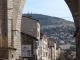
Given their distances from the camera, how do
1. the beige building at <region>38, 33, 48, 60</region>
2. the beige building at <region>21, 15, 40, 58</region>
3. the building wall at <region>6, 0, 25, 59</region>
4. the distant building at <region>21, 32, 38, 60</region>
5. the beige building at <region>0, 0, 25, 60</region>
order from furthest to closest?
1. the beige building at <region>38, 33, 48, 60</region>
2. the beige building at <region>21, 15, 40, 58</region>
3. the distant building at <region>21, 32, 38, 60</region>
4. the building wall at <region>6, 0, 25, 59</region>
5. the beige building at <region>0, 0, 25, 60</region>

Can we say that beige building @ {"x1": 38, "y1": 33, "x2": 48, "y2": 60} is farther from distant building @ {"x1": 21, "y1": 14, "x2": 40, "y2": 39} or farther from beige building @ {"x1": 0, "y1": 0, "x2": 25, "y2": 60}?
beige building @ {"x1": 0, "y1": 0, "x2": 25, "y2": 60}

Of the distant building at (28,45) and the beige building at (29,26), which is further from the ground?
the beige building at (29,26)

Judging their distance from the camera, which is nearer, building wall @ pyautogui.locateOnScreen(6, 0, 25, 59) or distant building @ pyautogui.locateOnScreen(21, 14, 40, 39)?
building wall @ pyautogui.locateOnScreen(6, 0, 25, 59)

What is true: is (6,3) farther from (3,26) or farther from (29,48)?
(29,48)

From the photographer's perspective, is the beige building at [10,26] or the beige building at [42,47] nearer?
the beige building at [10,26]

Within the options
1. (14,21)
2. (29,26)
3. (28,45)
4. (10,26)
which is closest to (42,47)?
(29,26)

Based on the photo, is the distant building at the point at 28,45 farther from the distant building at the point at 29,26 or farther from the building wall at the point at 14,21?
the building wall at the point at 14,21

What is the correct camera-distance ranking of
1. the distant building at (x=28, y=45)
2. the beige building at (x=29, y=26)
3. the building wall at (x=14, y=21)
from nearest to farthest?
the building wall at (x=14, y=21)
the distant building at (x=28, y=45)
the beige building at (x=29, y=26)

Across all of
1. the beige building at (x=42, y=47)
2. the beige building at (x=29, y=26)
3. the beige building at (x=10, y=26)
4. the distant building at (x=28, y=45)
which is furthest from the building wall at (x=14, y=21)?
the beige building at (x=42, y=47)

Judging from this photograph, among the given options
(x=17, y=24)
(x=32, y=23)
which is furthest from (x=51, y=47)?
(x=17, y=24)

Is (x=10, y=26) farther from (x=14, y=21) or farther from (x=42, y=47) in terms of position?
(x=42, y=47)

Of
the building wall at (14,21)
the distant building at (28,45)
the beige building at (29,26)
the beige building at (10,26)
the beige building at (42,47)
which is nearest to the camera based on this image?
the beige building at (10,26)

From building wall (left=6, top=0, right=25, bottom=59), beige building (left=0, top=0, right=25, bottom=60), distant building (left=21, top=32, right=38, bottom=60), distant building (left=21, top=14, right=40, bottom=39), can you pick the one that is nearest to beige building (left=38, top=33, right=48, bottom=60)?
distant building (left=21, top=14, right=40, bottom=39)

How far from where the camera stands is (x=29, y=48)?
67.8m
